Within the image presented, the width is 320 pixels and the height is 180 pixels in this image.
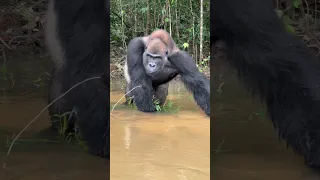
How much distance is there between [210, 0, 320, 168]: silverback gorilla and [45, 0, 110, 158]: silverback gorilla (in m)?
0.38

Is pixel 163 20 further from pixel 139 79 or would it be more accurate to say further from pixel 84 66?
pixel 84 66

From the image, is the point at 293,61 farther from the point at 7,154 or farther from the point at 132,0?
the point at 132,0

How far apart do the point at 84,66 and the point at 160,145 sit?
138 cm

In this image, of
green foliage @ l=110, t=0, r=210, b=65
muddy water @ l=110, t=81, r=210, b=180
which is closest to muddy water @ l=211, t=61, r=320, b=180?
muddy water @ l=110, t=81, r=210, b=180

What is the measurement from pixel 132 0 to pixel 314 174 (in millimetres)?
7802

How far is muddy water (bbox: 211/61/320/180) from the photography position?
1229mm

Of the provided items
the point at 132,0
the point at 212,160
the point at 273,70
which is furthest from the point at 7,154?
the point at 132,0

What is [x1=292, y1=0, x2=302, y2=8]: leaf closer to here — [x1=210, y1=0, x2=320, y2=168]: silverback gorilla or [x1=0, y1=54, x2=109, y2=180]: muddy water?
[x1=210, y1=0, x2=320, y2=168]: silverback gorilla

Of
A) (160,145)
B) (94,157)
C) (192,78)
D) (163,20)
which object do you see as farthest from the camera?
(163,20)

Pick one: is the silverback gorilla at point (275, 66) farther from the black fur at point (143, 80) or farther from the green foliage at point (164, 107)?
the black fur at point (143, 80)

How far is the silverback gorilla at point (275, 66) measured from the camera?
1.25 m

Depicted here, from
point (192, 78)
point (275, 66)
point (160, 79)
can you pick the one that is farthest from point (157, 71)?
point (275, 66)

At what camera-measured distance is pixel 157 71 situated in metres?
4.55

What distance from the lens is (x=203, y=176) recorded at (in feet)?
6.26
